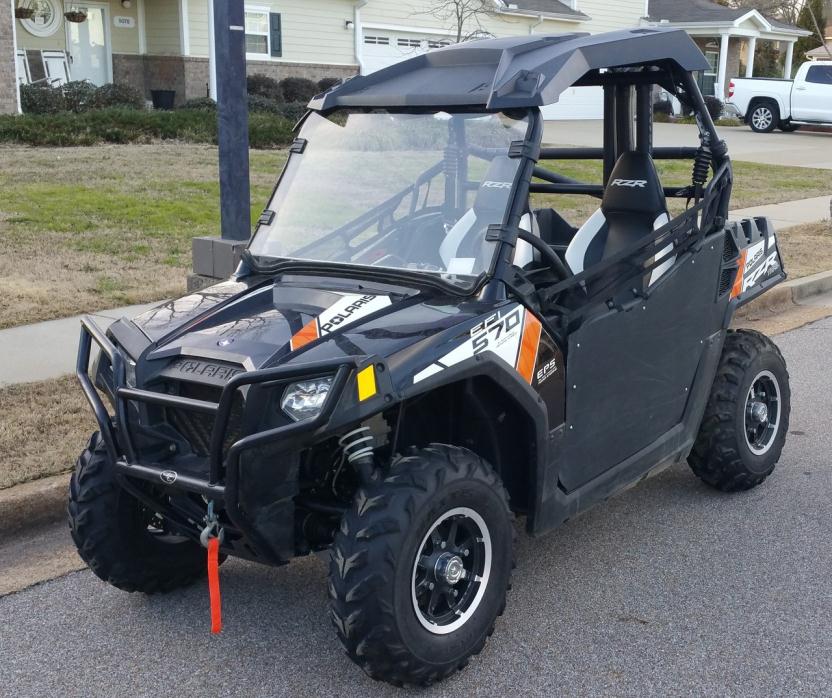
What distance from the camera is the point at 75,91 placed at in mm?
21219

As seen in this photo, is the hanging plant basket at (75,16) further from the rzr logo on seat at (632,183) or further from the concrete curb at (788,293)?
the rzr logo on seat at (632,183)

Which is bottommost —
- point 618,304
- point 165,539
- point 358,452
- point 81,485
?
point 165,539

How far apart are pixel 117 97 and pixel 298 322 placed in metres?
20.0

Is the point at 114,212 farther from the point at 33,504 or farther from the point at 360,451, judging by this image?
the point at 360,451

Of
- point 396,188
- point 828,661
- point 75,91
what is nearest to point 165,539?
point 396,188

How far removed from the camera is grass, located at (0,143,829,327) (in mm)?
8211

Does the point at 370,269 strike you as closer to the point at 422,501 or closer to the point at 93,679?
the point at 422,501

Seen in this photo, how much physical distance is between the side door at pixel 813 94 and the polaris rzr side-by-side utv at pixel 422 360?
85.6 ft

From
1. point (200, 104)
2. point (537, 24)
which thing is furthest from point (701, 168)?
point (537, 24)

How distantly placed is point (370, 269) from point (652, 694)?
172 centimetres

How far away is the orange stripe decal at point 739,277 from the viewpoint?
4.81 m

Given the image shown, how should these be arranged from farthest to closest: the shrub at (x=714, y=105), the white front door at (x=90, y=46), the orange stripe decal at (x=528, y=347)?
1. the white front door at (x=90, y=46)
2. the shrub at (x=714, y=105)
3. the orange stripe decal at (x=528, y=347)

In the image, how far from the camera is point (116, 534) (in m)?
3.79

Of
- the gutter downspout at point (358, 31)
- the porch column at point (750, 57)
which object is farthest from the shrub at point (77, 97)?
the porch column at point (750, 57)
